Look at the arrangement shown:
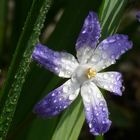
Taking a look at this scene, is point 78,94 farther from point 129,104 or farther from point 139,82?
point 139,82

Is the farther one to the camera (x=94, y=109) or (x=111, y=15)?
(x=111, y=15)

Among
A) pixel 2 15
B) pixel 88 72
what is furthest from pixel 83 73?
pixel 2 15

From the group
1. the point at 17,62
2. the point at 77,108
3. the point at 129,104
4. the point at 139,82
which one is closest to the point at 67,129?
the point at 77,108

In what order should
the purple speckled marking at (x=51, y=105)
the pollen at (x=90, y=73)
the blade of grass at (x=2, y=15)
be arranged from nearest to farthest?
the purple speckled marking at (x=51, y=105) < the pollen at (x=90, y=73) < the blade of grass at (x=2, y=15)

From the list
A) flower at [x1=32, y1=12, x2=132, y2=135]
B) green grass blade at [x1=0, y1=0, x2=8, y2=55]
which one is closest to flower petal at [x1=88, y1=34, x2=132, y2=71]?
flower at [x1=32, y1=12, x2=132, y2=135]

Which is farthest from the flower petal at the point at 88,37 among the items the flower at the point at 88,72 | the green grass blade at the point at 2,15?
the green grass blade at the point at 2,15

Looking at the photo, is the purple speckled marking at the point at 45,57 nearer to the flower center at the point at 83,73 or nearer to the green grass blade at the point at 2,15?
the flower center at the point at 83,73

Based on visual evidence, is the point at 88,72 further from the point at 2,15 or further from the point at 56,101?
the point at 2,15

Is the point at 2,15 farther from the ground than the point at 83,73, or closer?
closer
